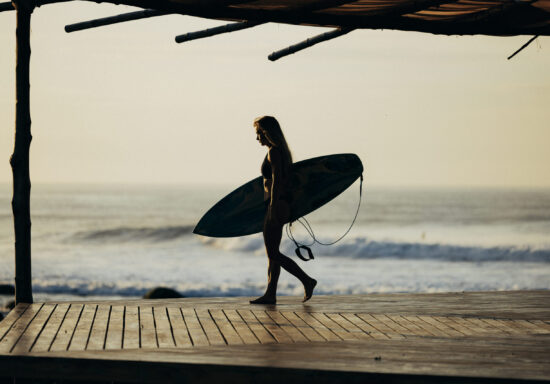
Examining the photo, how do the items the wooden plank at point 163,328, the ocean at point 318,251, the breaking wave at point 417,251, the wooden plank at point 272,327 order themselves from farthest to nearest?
the breaking wave at point 417,251 < the ocean at point 318,251 < the wooden plank at point 272,327 < the wooden plank at point 163,328

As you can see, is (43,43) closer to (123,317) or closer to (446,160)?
(446,160)

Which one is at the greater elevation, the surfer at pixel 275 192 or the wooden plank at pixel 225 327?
the surfer at pixel 275 192

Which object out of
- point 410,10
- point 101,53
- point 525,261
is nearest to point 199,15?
point 410,10

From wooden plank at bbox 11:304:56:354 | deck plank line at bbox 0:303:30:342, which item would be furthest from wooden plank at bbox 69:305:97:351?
deck plank line at bbox 0:303:30:342

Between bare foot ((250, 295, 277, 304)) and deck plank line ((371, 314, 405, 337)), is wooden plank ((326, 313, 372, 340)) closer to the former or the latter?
deck plank line ((371, 314, 405, 337))

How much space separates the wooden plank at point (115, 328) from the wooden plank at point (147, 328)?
15 cm

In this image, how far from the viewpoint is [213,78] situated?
43.8 metres

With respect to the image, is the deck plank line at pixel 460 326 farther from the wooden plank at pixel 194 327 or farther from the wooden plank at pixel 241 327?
the wooden plank at pixel 194 327

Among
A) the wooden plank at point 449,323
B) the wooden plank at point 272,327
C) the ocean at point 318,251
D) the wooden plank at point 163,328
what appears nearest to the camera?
the wooden plank at point 163,328

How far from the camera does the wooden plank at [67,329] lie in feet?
19.7

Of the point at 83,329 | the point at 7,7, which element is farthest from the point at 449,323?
the point at 7,7

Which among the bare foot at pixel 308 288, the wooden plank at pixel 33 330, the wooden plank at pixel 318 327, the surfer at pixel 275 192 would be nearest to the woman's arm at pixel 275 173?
the surfer at pixel 275 192

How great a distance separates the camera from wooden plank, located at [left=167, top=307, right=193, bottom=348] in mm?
6221

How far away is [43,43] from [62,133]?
520 inches
